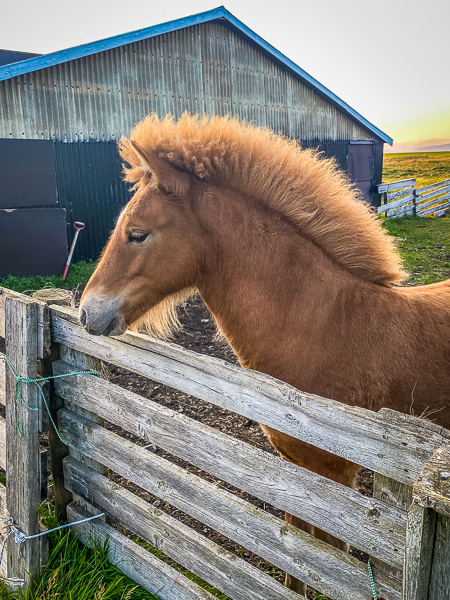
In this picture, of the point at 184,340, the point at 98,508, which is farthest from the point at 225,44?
the point at 98,508

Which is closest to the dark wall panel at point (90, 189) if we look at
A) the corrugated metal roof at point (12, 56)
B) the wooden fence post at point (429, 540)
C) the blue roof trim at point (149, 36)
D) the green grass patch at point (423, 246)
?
the blue roof trim at point (149, 36)

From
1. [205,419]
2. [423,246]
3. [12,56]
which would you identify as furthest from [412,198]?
[205,419]

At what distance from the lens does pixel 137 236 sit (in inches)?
102

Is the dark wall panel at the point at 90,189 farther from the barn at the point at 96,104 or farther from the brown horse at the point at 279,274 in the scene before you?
the brown horse at the point at 279,274

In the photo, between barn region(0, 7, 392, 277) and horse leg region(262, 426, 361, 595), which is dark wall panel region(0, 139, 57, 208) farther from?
horse leg region(262, 426, 361, 595)

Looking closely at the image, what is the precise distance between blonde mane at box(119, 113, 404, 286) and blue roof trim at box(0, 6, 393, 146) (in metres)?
8.22

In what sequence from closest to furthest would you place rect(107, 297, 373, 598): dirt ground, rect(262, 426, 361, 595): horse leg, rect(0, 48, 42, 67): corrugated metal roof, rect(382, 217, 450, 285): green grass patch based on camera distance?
rect(262, 426, 361, 595): horse leg → rect(107, 297, 373, 598): dirt ground → rect(382, 217, 450, 285): green grass patch → rect(0, 48, 42, 67): corrugated metal roof

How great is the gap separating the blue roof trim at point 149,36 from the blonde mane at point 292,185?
822 cm

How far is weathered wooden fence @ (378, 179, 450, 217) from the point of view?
19750 millimetres

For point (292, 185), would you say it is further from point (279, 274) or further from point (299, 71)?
point (299, 71)

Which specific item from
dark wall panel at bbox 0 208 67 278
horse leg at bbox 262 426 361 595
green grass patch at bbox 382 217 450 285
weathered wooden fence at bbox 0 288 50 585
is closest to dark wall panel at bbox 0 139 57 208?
dark wall panel at bbox 0 208 67 278

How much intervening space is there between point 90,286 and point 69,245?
28.9 ft

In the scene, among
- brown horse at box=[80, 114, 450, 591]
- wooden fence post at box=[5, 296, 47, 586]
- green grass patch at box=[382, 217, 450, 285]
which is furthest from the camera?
green grass patch at box=[382, 217, 450, 285]

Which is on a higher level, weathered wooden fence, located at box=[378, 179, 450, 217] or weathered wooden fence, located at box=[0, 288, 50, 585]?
weathered wooden fence, located at box=[378, 179, 450, 217]
